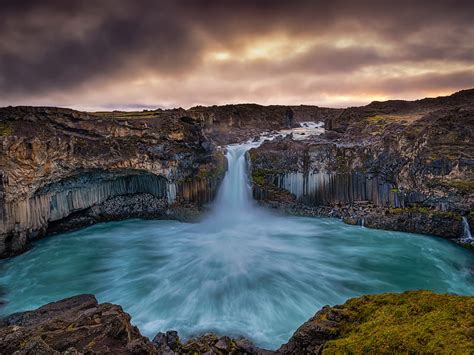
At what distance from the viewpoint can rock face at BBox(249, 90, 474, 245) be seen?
1698 cm

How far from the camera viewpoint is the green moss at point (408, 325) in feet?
11.3

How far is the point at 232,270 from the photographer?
539 inches

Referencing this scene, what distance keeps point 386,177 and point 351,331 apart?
56.9ft

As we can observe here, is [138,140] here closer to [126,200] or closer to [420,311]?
[126,200]

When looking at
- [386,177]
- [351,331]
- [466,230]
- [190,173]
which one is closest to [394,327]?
[351,331]

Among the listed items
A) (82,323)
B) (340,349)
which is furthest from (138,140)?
(340,349)

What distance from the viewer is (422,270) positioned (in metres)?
14.1

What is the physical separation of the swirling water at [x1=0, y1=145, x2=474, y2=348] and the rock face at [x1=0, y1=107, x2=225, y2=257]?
1474 mm

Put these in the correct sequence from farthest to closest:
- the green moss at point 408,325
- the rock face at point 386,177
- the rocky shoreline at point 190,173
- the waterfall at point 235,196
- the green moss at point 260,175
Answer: the green moss at point 260,175, the waterfall at point 235,196, the rock face at point 386,177, the rocky shoreline at point 190,173, the green moss at point 408,325

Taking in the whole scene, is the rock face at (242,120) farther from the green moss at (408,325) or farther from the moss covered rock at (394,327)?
the green moss at (408,325)

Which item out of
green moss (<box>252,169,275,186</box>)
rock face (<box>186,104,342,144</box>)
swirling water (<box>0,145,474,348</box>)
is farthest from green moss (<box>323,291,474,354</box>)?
rock face (<box>186,104,342,144</box>)

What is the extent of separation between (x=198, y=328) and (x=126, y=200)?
1458 cm

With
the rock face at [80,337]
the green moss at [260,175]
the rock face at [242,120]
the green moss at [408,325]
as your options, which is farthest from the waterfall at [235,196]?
the green moss at [408,325]

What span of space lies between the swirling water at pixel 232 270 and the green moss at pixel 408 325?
488 centimetres
